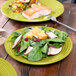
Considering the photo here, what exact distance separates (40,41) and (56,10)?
29.4 inches

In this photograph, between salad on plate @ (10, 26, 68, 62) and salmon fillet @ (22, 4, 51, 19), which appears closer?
salad on plate @ (10, 26, 68, 62)

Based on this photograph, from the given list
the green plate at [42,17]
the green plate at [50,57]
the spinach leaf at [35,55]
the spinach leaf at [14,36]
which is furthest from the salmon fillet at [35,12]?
the spinach leaf at [35,55]

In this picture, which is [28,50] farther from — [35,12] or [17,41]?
[35,12]

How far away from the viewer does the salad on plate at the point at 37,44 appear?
3.35 ft

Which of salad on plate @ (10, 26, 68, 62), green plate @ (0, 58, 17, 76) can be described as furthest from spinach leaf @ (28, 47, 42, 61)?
green plate @ (0, 58, 17, 76)

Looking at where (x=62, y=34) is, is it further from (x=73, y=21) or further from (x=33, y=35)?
(x=73, y=21)

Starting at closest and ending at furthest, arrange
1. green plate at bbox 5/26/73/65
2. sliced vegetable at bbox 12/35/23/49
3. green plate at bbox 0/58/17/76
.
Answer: green plate at bbox 0/58/17/76, green plate at bbox 5/26/73/65, sliced vegetable at bbox 12/35/23/49

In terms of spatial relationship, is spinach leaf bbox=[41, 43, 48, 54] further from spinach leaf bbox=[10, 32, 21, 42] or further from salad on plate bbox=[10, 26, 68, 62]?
spinach leaf bbox=[10, 32, 21, 42]

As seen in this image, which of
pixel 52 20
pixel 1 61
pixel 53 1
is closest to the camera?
pixel 1 61

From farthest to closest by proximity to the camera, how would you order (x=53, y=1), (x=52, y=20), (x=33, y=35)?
(x=53, y=1) < (x=52, y=20) < (x=33, y=35)

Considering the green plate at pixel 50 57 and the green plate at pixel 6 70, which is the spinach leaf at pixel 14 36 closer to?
the green plate at pixel 50 57

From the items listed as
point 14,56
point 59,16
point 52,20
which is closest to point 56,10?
point 59,16

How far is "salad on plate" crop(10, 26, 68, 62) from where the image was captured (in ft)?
3.35

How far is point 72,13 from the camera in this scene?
1.72m
